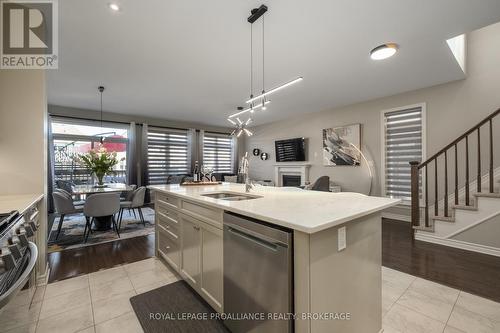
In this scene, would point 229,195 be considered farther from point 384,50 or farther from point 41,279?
point 384,50

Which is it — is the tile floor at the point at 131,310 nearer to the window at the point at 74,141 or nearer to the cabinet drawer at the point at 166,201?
the cabinet drawer at the point at 166,201

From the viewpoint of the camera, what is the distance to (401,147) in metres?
4.36

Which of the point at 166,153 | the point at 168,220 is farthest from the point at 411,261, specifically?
the point at 166,153

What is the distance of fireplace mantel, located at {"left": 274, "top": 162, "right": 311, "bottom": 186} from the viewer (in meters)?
5.94

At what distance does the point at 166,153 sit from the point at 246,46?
4.90 m

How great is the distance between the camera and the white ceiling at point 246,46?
2020 millimetres

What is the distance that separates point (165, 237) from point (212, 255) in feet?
3.65

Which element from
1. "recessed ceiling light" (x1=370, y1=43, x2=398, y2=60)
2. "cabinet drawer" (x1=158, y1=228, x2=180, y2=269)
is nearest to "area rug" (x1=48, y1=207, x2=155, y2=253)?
"cabinet drawer" (x1=158, y1=228, x2=180, y2=269)

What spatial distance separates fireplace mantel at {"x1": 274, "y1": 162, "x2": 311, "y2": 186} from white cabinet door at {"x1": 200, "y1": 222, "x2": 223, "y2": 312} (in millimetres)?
4561

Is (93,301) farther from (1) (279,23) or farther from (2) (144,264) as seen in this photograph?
(1) (279,23)

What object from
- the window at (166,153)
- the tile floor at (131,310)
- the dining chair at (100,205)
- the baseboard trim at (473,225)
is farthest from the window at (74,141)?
the baseboard trim at (473,225)

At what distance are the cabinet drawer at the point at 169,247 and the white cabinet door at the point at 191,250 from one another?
15cm

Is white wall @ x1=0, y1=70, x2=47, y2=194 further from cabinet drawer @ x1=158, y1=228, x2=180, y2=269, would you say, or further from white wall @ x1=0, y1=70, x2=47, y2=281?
cabinet drawer @ x1=158, y1=228, x2=180, y2=269

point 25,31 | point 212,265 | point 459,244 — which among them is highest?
point 25,31
